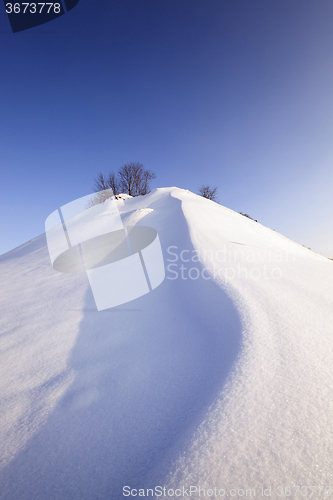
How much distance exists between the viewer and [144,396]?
105cm

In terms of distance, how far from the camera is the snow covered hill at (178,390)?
0.72 meters

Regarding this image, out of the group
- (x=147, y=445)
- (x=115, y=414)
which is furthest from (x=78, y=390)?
(x=147, y=445)

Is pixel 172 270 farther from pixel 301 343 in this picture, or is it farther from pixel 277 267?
pixel 301 343

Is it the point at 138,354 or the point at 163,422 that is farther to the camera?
the point at 138,354

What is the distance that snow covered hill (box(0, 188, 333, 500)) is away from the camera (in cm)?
72

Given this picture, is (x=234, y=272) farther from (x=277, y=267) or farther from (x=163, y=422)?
(x=163, y=422)

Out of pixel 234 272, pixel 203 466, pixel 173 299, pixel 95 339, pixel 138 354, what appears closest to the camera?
pixel 203 466

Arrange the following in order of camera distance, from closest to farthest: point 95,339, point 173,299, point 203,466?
point 203,466 → point 95,339 → point 173,299

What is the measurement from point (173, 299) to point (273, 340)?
0.86 meters

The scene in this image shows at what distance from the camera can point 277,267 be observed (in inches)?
81.0

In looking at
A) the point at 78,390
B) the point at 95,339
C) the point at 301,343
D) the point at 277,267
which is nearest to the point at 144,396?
the point at 78,390

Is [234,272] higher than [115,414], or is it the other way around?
[234,272]

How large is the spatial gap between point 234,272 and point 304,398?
1.14 meters

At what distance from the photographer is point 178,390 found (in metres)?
1.05
